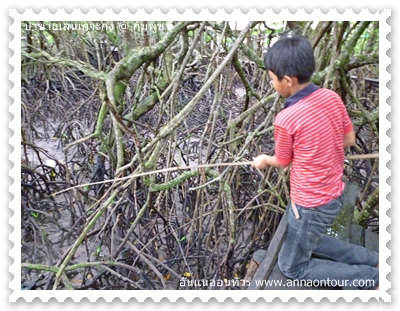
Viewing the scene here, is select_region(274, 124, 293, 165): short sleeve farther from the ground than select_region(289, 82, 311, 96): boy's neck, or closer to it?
closer to it

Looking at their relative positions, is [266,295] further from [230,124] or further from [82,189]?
[82,189]

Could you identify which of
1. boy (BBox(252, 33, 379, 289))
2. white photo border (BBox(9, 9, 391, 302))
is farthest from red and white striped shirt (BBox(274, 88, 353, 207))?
white photo border (BBox(9, 9, 391, 302))

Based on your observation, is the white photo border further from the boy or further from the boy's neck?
the boy's neck

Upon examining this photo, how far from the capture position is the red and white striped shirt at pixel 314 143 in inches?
42.2

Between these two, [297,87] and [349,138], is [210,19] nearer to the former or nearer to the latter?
[297,87]

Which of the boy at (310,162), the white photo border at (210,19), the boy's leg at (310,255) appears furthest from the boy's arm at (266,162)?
the white photo border at (210,19)

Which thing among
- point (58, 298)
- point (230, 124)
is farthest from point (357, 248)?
point (58, 298)

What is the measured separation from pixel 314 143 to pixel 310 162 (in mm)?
66

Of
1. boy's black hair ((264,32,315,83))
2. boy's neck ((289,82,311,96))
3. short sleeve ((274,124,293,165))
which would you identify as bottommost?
short sleeve ((274,124,293,165))

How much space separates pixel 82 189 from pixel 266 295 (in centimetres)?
185

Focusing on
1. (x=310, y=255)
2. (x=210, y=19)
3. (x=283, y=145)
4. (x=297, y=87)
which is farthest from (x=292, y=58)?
(x=310, y=255)

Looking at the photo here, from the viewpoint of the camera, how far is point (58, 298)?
1.25 m

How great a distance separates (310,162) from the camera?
1119 mm

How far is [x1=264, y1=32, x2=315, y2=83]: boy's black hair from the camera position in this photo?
1.04 m
